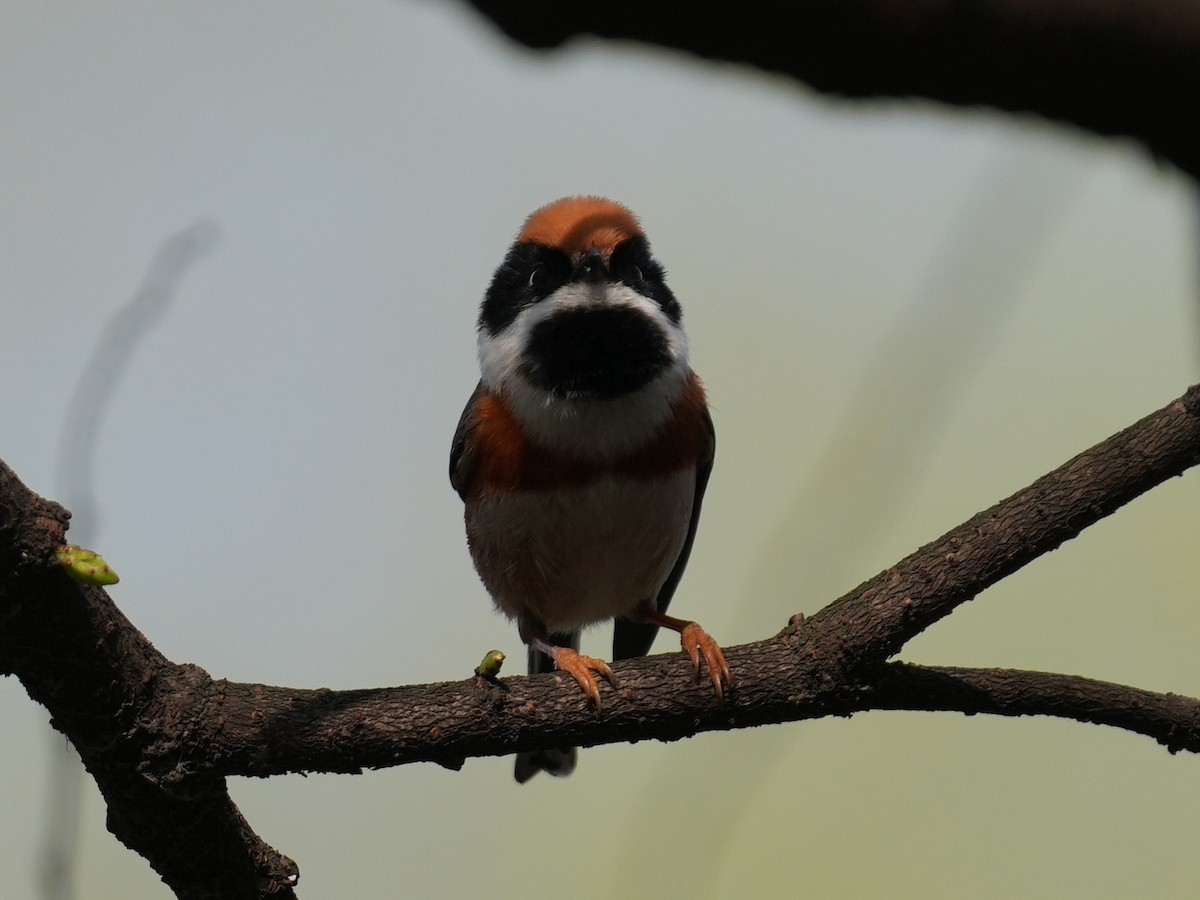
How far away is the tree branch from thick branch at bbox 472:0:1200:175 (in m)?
0.98

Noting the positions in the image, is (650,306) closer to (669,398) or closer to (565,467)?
(669,398)

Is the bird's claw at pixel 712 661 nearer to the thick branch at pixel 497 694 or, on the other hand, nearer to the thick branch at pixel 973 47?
the thick branch at pixel 497 694

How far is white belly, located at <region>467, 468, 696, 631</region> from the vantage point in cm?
460

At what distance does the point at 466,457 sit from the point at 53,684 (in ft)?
7.04

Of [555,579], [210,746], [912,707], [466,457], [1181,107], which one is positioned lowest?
[210,746]

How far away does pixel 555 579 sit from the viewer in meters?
4.80

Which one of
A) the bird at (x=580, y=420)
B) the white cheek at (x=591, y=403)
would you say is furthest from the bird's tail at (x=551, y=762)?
the white cheek at (x=591, y=403)

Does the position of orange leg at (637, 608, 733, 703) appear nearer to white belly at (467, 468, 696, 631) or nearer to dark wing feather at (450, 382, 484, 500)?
white belly at (467, 468, 696, 631)

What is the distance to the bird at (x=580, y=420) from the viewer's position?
4.53 meters

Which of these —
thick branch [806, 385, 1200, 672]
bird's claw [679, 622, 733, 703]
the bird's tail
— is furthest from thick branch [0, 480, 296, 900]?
the bird's tail

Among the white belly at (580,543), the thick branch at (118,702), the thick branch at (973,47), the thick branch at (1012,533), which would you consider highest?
the white belly at (580,543)

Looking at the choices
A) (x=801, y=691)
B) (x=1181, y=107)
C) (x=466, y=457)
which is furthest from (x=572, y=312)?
(x=1181, y=107)

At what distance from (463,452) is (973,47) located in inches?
115

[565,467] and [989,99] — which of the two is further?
[565,467]
